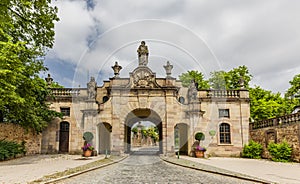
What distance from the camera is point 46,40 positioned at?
51.4 ft

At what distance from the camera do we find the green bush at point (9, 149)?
15.1 metres

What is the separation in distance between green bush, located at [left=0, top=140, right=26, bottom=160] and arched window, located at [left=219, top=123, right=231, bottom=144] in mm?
17886

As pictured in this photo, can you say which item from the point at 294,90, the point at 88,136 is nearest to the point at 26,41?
the point at 88,136

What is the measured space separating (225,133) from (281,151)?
619 centimetres

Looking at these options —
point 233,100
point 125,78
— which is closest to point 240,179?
point 233,100

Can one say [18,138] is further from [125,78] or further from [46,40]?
[125,78]

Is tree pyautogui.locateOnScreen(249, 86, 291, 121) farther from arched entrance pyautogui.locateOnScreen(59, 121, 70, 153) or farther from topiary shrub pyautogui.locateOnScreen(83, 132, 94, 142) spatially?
arched entrance pyautogui.locateOnScreen(59, 121, 70, 153)

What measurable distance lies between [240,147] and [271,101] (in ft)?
32.0

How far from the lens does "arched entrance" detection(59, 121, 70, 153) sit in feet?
77.3

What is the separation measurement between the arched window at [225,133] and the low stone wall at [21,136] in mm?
17664

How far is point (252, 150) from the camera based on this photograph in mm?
21391

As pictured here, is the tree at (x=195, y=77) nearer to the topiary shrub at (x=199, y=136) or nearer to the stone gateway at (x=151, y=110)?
the stone gateway at (x=151, y=110)

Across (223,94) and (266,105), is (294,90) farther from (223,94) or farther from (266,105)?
(223,94)

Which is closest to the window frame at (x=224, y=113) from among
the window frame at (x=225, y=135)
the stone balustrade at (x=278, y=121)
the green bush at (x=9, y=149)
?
the window frame at (x=225, y=135)
